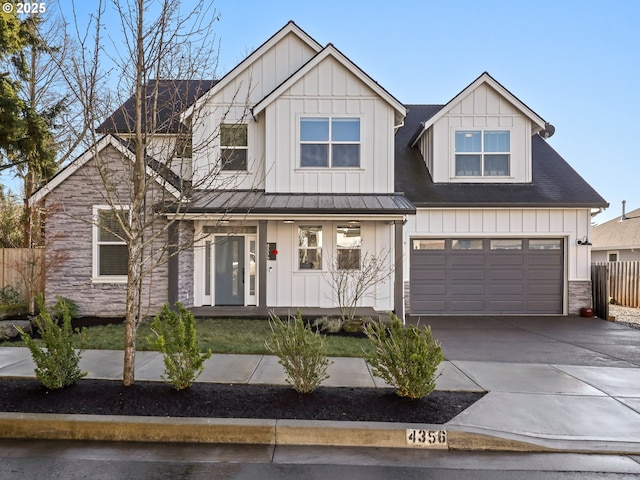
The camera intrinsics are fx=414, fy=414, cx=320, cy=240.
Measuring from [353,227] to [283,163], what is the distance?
279 centimetres

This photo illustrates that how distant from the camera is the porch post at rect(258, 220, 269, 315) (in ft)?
36.8

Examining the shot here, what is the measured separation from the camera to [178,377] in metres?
5.32

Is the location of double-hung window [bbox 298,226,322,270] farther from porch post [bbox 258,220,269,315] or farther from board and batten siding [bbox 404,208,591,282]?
board and batten siding [bbox 404,208,591,282]

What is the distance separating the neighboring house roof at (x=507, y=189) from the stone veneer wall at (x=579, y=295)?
253 cm

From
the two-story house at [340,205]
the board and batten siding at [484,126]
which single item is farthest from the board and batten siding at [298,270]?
the board and batten siding at [484,126]

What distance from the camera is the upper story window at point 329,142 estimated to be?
40.0ft

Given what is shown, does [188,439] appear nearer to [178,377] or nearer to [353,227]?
[178,377]

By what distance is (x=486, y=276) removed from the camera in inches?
531

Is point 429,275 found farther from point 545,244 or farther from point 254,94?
point 254,94

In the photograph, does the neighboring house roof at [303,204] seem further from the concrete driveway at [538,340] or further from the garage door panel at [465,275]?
the concrete driveway at [538,340]

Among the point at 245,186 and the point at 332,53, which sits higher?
the point at 332,53

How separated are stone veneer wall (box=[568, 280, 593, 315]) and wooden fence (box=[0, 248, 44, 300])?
15.9m

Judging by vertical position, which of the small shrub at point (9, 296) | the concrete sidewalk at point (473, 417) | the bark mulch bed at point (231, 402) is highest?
the small shrub at point (9, 296)

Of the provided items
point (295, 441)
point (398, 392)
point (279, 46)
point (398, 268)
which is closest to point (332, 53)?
point (279, 46)
